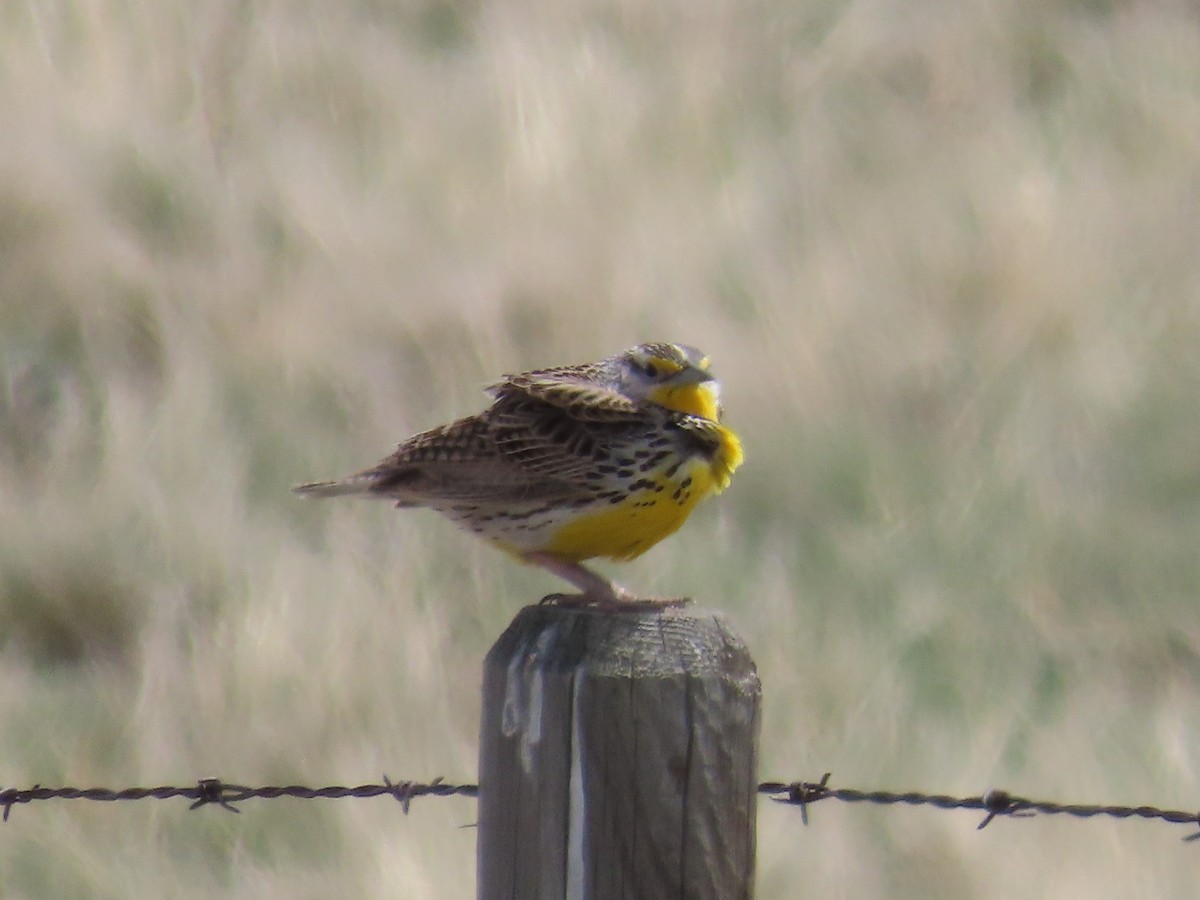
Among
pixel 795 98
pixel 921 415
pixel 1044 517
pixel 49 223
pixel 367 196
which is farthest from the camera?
pixel 795 98

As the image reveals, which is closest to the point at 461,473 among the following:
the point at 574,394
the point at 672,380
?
the point at 574,394

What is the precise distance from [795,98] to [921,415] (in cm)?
343

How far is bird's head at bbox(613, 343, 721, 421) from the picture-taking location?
3.80 meters

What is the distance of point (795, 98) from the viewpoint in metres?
11.3

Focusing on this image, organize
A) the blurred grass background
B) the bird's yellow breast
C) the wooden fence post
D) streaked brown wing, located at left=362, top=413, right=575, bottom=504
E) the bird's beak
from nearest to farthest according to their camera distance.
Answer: the wooden fence post
the bird's yellow breast
streaked brown wing, located at left=362, top=413, right=575, bottom=504
the bird's beak
the blurred grass background

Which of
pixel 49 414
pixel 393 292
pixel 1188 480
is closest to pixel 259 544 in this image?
pixel 49 414

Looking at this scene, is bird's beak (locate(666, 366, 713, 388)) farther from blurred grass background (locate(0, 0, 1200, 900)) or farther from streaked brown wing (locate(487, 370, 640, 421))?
blurred grass background (locate(0, 0, 1200, 900))

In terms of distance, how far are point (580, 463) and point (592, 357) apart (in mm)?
4743

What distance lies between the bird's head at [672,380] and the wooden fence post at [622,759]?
1.48 meters

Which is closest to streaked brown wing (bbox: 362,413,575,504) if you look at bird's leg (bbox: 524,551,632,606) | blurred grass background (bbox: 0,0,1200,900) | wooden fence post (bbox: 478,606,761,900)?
bird's leg (bbox: 524,551,632,606)

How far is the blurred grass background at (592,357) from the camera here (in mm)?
5930

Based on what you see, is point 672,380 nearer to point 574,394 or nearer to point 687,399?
point 687,399

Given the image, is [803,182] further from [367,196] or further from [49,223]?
[49,223]

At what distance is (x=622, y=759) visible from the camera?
2.24 metres
